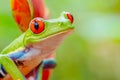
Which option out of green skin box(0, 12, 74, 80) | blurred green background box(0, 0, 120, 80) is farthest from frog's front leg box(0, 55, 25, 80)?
blurred green background box(0, 0, 120, 80)

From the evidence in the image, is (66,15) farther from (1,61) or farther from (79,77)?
(79,77)

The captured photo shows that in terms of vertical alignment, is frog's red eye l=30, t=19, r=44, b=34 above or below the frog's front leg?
above

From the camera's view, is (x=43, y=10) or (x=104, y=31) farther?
(x=104, y=31)

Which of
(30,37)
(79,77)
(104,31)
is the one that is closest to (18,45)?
(30,37)

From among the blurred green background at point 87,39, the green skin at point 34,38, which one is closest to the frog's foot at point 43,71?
the green skin at point 34,38

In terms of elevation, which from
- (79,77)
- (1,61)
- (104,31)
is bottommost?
(79,77)

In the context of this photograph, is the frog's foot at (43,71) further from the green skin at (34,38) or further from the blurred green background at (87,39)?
the blurred green background at (87,39)

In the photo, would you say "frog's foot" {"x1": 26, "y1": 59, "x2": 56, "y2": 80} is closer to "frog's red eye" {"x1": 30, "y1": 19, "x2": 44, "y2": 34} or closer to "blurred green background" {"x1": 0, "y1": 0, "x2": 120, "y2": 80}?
"frog's red eye" {"x1": 30, "y1": 19, "x2": 44, "y2": 34}

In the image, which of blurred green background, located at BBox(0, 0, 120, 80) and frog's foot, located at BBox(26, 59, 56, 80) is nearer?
frog's foot, located at BBox(26, 59, 56, 80)
